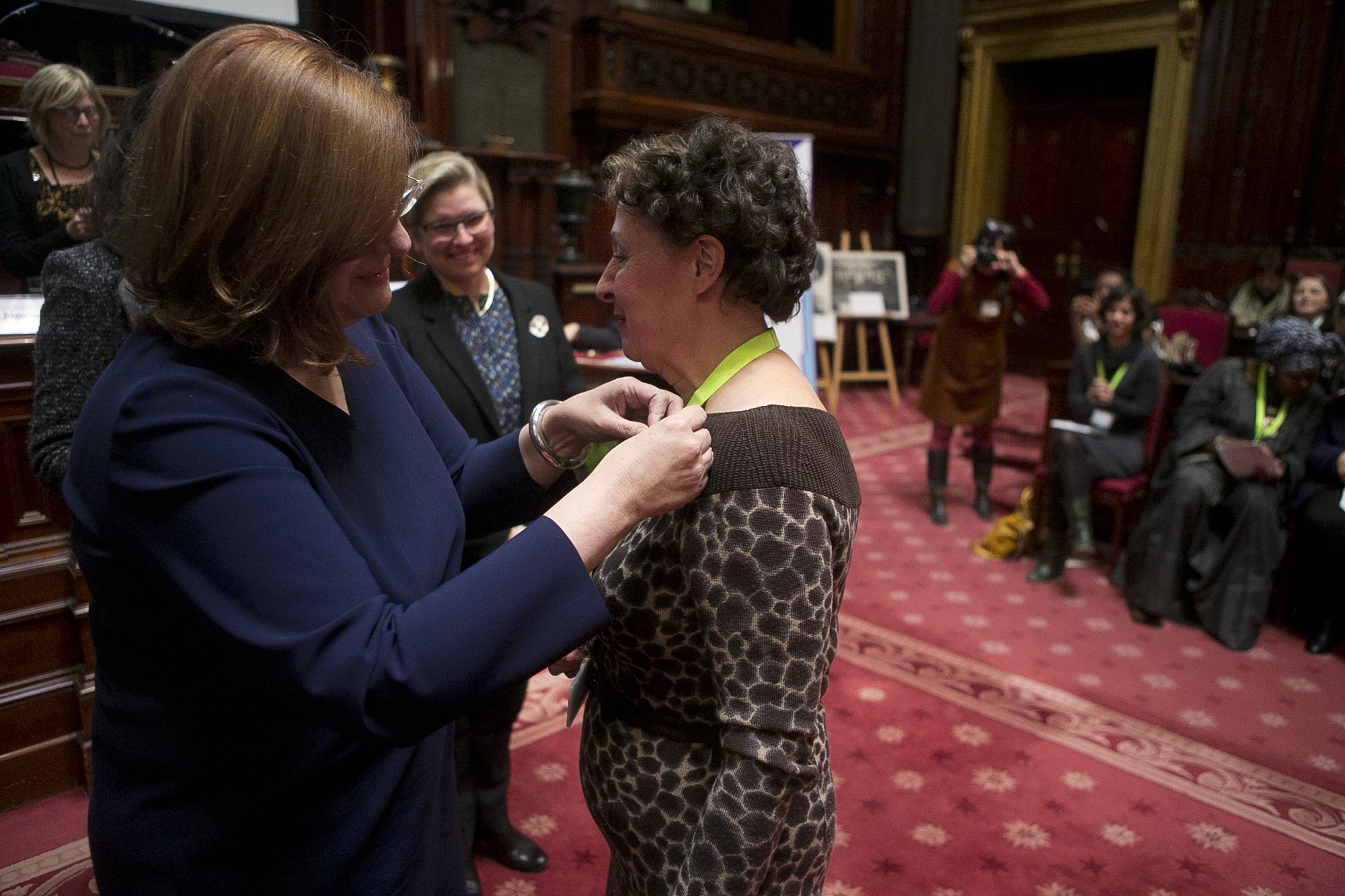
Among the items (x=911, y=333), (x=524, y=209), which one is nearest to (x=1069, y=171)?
(x=911, y=333)

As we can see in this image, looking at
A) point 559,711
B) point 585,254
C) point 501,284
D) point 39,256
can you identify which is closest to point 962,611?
point 559,711

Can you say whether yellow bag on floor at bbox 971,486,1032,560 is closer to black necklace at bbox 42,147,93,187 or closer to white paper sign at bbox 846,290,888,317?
white paper sign at bbox 846,290,888,317

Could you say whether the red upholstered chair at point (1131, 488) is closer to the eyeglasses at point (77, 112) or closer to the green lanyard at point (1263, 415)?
the green lanyard at point (1263, 415)

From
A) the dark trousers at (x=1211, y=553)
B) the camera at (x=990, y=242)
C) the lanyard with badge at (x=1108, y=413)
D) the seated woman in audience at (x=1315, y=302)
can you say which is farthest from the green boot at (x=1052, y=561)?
the seated woman in audience at (x=1315, y=302)

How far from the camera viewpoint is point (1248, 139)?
8.54m

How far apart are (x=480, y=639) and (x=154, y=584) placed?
337 millimetres

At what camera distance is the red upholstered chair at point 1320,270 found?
6992 mm

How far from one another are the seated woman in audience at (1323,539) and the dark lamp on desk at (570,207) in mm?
4147

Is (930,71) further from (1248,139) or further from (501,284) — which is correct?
(501,284)

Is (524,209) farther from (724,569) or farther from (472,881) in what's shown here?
(724,569)

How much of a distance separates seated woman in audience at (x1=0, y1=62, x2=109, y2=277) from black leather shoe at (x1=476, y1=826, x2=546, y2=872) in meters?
2.18

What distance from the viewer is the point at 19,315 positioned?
264 centimetres

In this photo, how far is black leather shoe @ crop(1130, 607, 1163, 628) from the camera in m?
4.16

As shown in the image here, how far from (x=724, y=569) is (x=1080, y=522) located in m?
4.00
